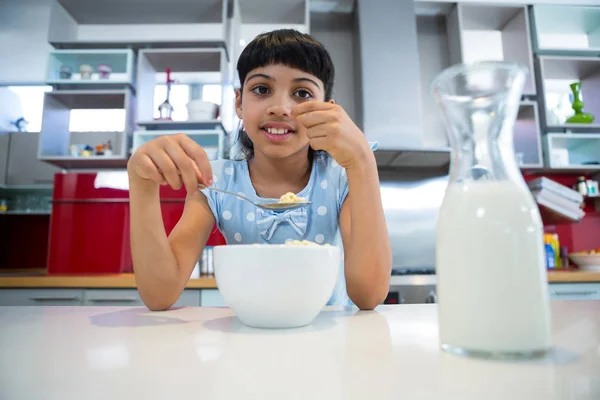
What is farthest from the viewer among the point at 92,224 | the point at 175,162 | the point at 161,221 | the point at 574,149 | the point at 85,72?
the point at 574,149

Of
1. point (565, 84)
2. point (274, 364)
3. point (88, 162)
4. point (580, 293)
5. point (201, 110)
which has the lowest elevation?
point (580, 293)

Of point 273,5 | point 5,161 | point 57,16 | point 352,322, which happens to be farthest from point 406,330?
point 5,161

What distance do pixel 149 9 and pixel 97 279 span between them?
73.3 inches

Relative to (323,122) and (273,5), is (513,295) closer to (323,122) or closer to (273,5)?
(323,122)

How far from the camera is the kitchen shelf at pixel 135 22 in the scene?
7.70ft

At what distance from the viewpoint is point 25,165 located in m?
2.76

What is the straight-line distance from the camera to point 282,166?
1029 mm

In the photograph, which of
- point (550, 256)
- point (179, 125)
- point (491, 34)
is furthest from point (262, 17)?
point (550, 256)

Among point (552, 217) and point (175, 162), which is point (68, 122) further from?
point (552, 217)

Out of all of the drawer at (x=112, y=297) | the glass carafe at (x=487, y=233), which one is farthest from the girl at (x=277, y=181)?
the drawer at (x=112, y=297)

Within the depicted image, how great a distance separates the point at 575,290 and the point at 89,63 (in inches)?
123

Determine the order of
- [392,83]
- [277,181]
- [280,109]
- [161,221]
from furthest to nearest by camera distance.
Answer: [392,83], [277,181], [280,109], [161,221]

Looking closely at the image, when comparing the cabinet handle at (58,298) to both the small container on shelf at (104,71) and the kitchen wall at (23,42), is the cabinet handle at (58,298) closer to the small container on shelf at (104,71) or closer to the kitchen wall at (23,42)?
the small container on shelf at (104,71)

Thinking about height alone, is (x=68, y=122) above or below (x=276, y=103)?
above
